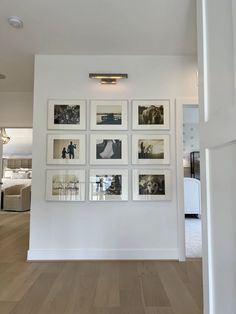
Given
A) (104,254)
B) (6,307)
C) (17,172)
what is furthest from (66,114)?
(17,172)

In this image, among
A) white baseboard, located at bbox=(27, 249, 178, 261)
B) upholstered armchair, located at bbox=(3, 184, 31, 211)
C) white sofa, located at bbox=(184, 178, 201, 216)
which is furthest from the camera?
upholstered armchair, located at bbox=(3, 184, 31, 211)

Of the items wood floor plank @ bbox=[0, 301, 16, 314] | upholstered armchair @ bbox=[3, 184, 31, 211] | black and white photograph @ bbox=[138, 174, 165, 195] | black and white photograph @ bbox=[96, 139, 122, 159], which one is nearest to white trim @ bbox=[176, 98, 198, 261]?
black and white photograph @ bbox=[138, 174, 165, 195]

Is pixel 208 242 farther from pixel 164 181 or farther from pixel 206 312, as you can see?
pixel 164 181

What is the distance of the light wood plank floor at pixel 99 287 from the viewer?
1929 millimetres

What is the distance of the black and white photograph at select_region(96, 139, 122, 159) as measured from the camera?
313cm

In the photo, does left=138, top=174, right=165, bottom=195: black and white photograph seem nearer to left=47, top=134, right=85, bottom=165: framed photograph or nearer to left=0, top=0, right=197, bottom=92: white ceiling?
left=47, top=134, right=85, bottom=165: framed photograph

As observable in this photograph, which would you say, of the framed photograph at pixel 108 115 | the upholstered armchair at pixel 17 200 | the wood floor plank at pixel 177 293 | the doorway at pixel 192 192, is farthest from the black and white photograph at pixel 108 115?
the upholstered armchair at pixel 17 200

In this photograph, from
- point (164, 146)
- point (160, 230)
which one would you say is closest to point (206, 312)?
point (160, 230)

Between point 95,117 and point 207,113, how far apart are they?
6.90 feet

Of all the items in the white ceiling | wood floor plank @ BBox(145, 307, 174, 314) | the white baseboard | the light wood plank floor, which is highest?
the white ceiling

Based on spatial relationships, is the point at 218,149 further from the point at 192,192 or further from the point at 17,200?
the point at 17,200

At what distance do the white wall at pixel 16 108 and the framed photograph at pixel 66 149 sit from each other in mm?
1830

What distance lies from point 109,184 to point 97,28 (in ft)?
5.65

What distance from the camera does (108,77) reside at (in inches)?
123
